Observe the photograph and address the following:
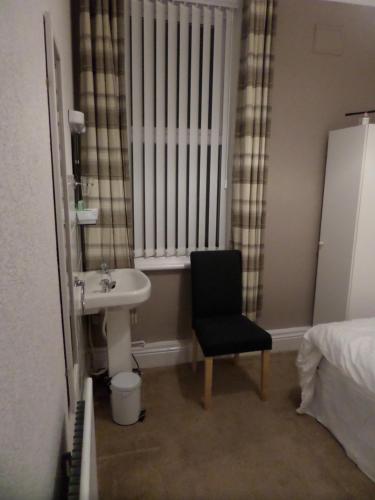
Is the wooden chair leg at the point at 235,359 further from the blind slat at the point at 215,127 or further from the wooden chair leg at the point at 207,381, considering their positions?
the blind slat at the point at 215,127

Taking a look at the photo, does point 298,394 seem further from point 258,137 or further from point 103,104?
point 103,104

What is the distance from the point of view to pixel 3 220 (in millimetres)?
523

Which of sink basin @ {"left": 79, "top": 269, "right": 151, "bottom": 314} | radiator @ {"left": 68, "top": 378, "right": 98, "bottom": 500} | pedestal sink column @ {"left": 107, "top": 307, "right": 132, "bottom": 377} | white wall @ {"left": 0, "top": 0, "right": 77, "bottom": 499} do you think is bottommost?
pedestal sink column @ {"left": 107, "top": 307, "right": 132, "bottom": 377}

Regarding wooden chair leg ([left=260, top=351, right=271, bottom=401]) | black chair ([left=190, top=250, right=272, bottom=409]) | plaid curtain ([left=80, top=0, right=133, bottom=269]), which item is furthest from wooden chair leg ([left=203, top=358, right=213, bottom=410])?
plaid curtain ([left=80, top=0, right=133, bottom=269])

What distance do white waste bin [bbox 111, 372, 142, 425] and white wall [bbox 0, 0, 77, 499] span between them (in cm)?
103

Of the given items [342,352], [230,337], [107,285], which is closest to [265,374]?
[230,337]

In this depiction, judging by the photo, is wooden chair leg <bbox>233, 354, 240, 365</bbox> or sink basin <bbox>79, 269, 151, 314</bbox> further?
wooden chair leg <bbox>233, 354, 240, 365</bbox>

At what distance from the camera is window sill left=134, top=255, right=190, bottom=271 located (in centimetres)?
254

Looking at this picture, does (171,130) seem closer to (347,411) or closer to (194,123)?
(194,123)

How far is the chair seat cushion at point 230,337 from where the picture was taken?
6.97 ft

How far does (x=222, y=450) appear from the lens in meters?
1.87

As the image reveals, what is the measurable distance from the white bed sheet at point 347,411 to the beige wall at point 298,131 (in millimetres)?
940

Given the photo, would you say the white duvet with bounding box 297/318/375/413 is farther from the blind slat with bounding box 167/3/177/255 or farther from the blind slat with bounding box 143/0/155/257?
the blind slat with bounding box 143/0/155/257

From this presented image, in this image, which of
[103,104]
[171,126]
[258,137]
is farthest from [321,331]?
[103,104]
